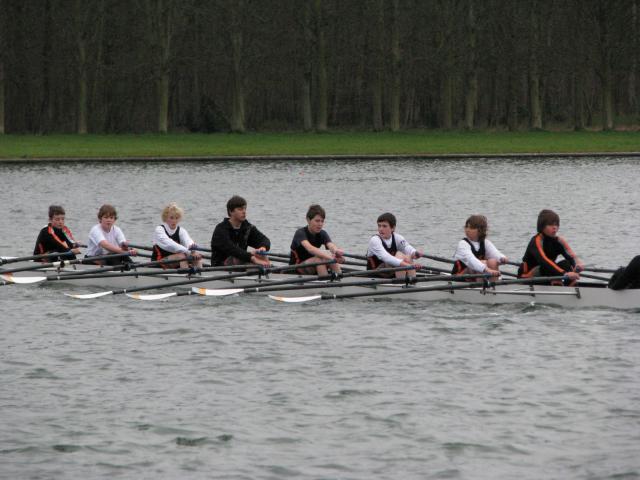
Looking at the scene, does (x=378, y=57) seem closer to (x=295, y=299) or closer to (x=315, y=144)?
(x=315, y=144)

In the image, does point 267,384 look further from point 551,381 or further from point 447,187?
point 447,187

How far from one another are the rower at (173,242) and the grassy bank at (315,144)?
1281 inches

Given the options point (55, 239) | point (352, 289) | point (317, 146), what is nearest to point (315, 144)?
point (317, 146)

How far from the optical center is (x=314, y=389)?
14.6 metres

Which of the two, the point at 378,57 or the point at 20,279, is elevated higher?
the point at 378,57

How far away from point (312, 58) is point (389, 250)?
4904 centimetres

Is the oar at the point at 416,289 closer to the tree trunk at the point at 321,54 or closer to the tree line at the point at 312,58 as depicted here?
the tree trunk at the point at 321,54

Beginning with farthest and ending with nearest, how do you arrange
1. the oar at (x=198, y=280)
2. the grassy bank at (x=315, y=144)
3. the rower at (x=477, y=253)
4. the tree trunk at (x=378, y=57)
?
the tree trunk at (x=378, y=57) < the grassy bank at (x=315, y=144) < the oar at (x=198, y=280) < the rower at (x=477, y=253)

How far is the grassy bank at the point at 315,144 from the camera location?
178ft

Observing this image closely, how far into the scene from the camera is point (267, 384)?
48.8ft

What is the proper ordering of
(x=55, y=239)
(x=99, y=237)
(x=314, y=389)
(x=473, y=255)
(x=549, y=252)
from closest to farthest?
(x=314, y=389)
(x=549, y=252)
(x=473, y=255)
(x=99, y=237)
(x=55, y=239)

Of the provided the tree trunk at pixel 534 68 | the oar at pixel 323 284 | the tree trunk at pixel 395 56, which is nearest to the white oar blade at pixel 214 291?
the oar at pixel 323 284

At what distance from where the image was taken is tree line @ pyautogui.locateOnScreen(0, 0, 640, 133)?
68.0 metres

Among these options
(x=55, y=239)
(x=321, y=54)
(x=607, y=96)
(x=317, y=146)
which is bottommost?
(x=55, y=239)
